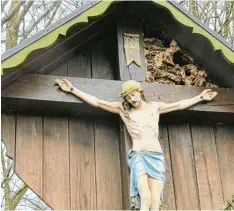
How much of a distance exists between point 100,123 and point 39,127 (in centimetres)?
44

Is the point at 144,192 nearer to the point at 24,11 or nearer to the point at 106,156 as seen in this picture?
the point at 106,156

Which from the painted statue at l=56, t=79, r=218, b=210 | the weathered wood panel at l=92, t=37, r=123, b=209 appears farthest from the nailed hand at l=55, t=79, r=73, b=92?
the weathered wood panel at l=92, t=37, r=123, b=209

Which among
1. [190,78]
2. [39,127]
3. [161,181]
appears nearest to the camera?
[161,181]

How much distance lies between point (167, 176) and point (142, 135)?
0.43 metres

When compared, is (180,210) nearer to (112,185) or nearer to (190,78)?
(112,185)

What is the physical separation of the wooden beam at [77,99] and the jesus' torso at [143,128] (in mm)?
215

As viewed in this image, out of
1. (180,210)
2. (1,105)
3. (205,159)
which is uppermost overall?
(1,105)

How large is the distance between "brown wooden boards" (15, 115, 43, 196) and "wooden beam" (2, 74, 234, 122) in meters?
0.08

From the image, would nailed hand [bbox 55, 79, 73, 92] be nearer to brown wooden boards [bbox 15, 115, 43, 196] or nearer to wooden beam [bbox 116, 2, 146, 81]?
brown wooden boards [bbox 15, 115, 43, 196]

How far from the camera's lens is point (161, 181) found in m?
4.86

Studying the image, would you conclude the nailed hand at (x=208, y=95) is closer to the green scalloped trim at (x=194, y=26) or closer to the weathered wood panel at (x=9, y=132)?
the green scalloped trim at (x=194, y=26)

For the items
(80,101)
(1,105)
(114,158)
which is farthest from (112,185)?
(1,105)

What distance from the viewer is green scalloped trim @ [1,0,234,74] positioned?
4898mm

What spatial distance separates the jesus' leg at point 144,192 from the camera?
4727 mm
